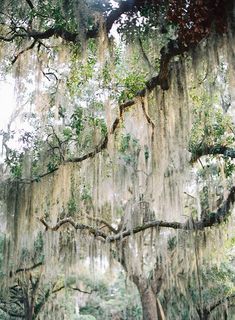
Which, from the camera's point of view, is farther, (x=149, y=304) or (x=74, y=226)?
(x=149, y=304)

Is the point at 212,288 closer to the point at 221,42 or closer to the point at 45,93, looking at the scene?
the point at 45,93

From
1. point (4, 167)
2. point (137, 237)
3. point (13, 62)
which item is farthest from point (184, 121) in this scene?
point (137, 237)

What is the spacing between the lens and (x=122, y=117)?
6402 millimetres

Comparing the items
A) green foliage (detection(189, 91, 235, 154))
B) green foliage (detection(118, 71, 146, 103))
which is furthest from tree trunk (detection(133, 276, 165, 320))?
green foliage (detection(118, 71, 146, 103))

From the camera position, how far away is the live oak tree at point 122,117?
4.81m

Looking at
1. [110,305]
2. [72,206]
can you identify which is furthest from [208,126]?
[110,305]

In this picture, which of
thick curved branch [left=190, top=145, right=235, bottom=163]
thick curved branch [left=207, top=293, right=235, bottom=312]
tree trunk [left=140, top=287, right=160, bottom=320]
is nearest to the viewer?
thick curved branch [left=190, top=145, right=235, bottom=163]

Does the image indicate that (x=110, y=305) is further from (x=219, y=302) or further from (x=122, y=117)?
(x=122, y=117)

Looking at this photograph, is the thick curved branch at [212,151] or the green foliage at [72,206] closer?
the thick curved branch at [212,151]

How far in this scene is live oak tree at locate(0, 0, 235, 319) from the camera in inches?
189

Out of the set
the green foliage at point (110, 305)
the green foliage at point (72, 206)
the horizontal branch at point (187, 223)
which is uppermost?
the green foliage at point (72, 206)

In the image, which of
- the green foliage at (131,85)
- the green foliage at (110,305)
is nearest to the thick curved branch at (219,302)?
the green foliage at (110,305)

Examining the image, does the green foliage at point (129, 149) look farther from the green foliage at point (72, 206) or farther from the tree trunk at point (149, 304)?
the tree trunk at point (149, 304)

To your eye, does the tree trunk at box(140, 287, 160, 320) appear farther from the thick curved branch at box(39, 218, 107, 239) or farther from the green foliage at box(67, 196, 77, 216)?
the green foliage at box(67, 196, 77, 216)
